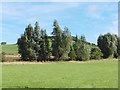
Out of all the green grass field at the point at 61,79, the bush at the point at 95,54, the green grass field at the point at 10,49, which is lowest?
the green grass field at the point at 61,79

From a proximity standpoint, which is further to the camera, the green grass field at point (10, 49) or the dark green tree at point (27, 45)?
the green grass field at point (10, 49)

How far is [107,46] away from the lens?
122 meters

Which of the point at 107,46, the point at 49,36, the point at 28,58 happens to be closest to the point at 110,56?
the point at 107,46

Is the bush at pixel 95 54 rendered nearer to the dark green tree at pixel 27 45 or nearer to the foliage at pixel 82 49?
the foliage at pixel 82 49

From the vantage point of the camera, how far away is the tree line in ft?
342

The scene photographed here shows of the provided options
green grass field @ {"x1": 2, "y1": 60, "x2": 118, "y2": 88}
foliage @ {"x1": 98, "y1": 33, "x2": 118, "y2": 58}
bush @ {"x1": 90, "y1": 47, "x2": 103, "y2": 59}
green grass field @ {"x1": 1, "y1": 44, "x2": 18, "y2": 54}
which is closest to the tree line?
bush @ {"x1": 90, "y1": 47, "x2": 103, "y2": 59}

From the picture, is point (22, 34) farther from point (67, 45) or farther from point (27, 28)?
point (67, 45)

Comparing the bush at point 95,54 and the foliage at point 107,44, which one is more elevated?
the foliage at point 107,44

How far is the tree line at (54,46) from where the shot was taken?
104188 millimetres

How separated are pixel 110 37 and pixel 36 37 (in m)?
35.7

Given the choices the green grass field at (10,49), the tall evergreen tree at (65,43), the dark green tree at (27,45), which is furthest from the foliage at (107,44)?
the green grass field at (10,49)

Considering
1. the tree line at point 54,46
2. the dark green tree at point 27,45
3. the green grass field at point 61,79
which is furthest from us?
the tree line at point 54,46

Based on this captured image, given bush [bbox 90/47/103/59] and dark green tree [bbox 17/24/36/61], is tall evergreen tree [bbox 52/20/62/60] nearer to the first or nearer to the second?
dark green tree [bbox 17/24/36/61]

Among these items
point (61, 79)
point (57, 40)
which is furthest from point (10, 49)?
point (61, 79)
